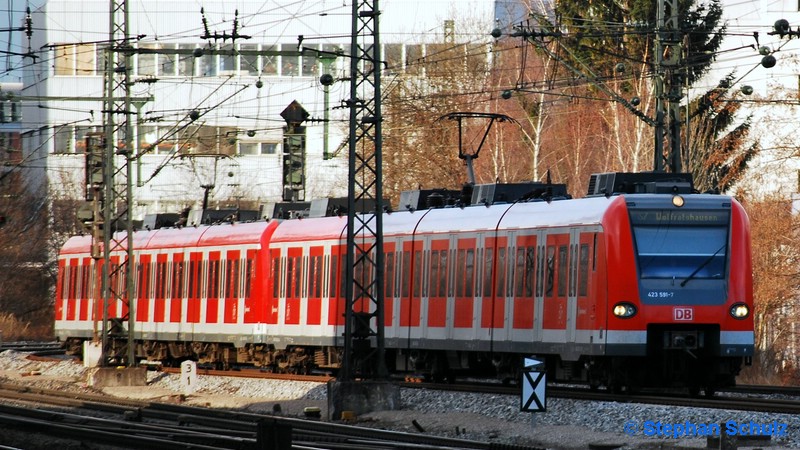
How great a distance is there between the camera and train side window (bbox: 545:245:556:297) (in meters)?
25.6

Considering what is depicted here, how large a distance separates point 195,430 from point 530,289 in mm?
7028

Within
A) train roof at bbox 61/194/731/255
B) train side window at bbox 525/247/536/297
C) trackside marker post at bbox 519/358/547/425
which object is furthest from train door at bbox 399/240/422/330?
trackside marker post at bbox 519/358/547/425

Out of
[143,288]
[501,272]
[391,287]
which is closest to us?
[501,272]

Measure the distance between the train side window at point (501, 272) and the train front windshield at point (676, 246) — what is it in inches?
156

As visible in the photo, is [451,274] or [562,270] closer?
[562,270]

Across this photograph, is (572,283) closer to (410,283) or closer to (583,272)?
(583,272)

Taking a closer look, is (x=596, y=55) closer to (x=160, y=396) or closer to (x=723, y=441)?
(x=160, y=396)

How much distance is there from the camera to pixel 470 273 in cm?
2858

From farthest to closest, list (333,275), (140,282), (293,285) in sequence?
(140,282), (293,285), (333,275)

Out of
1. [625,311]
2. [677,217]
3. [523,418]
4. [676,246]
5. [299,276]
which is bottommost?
[523,418]

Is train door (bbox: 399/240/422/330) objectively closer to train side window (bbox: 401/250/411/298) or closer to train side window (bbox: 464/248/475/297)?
train side window (bbox: 401/250/411/298)

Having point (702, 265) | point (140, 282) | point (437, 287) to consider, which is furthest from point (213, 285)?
point (702, 265)

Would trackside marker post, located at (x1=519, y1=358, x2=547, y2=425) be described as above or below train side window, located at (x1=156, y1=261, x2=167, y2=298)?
below

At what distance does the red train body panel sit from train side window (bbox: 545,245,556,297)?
30 mm
